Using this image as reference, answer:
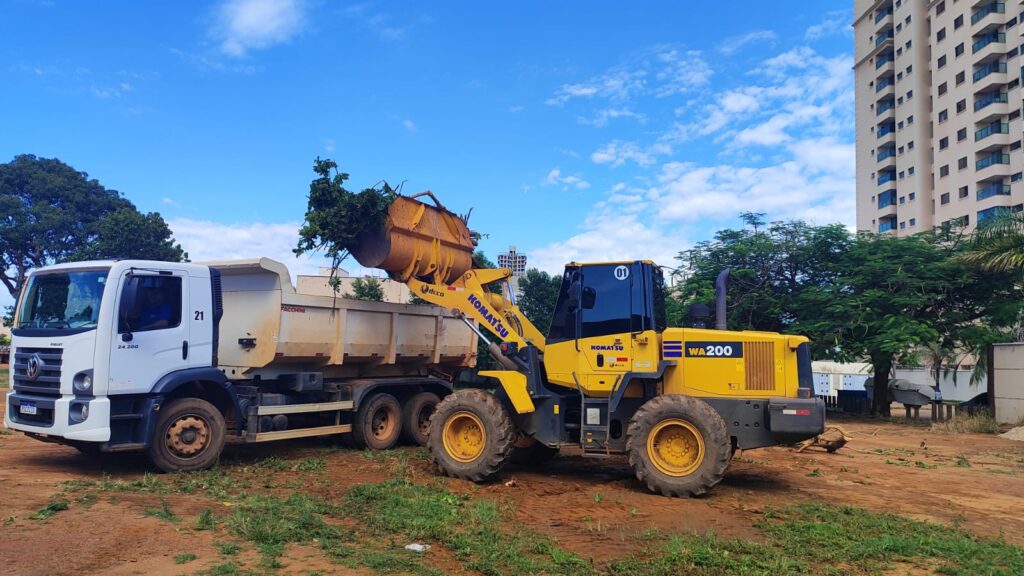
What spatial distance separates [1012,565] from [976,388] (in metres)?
29.7

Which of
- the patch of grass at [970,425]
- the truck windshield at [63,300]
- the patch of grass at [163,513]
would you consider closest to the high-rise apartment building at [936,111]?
the patch of grass at [970,425]

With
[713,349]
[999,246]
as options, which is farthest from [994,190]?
[713,349]

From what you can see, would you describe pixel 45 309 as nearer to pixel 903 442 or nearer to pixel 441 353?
pixel 441 353

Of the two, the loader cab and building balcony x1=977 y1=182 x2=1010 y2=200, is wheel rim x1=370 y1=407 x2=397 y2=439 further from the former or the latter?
building balcony x1=977 y1=182 x2=1010 y2=200

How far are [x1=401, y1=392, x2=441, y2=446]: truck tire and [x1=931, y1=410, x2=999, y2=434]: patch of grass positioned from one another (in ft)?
46.8

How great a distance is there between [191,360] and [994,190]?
61.7 m

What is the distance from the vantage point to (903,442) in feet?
53.9

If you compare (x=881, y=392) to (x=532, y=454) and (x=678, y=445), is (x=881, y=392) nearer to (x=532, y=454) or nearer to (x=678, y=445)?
(x=532, y=454)

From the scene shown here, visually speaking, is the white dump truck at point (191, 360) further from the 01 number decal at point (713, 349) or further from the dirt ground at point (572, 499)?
the 01 number decal at point (713, 349)

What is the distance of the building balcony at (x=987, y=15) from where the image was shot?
177ft

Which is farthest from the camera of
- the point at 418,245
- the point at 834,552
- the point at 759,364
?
the point at 418,245

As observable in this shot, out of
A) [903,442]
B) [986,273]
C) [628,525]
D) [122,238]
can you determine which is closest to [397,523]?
[628,525]

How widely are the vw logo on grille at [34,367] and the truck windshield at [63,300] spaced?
1.39ft

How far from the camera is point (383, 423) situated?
12320mm
